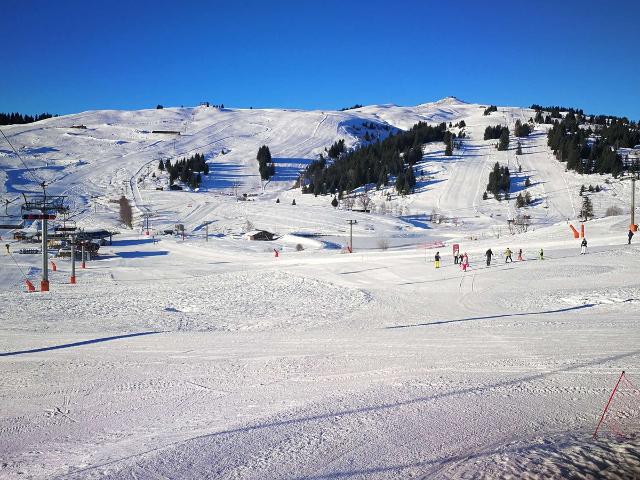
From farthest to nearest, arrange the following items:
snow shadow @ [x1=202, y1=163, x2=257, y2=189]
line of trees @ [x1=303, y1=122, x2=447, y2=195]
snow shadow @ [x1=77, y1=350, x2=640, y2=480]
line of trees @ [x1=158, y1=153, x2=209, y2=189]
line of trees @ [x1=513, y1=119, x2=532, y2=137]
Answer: line of trees @ [x1=513, y1=119, x2=532, y2=137] → snow shadow @ [x1=202, y1=163, x2=257, y2=189] → line of trees @ [x1=158, y1=153, x2=209, y2=189] → line of trees @ [x1=303, y1=122, x2=447, y2=195] → snow shadow @ [x1=77, y1=350, x2=640, y2=480]

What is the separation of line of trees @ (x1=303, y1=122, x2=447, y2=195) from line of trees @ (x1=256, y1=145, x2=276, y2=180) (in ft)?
40.7

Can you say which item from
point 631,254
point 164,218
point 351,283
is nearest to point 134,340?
point 351,283

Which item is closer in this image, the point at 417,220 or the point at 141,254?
the point at 141,254

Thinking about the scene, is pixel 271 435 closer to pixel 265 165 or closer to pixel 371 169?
pixel 371 169

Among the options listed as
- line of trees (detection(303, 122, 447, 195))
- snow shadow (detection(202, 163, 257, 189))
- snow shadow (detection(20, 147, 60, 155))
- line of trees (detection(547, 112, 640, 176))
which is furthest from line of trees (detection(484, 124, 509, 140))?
snow shadow (detection(20, 147, 60, 155))

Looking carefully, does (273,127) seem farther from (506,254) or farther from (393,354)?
(393,354)

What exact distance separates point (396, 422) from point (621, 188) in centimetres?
10111

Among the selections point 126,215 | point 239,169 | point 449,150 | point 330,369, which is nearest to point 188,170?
point 239,169

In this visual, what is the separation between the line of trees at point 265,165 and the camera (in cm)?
13038

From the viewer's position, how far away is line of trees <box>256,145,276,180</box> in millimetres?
130375

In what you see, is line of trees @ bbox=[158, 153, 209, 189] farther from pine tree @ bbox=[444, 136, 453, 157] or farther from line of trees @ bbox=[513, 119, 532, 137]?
line of trees @ bbox=[513, 119, 532, 137]

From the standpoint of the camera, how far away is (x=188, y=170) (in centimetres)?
11969

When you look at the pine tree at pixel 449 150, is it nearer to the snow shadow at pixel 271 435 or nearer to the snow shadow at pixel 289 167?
the snow shadow at pixel 289 167

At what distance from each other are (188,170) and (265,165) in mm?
23479
